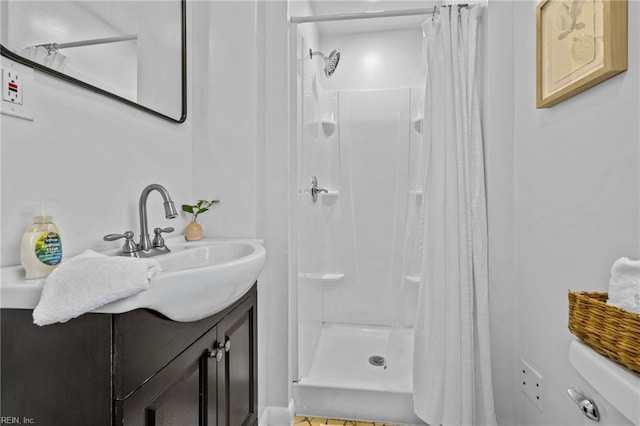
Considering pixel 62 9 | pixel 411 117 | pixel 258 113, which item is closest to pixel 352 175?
pixel 411 117

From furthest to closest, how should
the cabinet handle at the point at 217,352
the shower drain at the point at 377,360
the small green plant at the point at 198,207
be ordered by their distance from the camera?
the shower drain at the point at 377,360, the small green plant at the point at 198,207, the cabinet handle at the point at 217,352

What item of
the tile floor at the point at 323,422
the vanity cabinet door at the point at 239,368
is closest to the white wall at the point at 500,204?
the tile floor at the point at 323,422

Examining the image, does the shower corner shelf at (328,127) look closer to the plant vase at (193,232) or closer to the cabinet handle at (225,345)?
the plant vase at (193,232)

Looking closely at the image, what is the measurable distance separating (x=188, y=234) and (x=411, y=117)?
1.66 metres

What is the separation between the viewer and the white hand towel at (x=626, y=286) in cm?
69

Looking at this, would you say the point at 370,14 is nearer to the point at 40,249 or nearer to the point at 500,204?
the point at 500,204

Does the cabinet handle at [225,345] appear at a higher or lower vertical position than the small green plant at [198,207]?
lower

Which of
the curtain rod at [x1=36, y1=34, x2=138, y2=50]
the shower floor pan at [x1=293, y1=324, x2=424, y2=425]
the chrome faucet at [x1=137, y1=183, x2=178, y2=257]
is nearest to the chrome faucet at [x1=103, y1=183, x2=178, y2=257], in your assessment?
the chrome faucet at [x1=137, y1=183, x2=178, y2=257]

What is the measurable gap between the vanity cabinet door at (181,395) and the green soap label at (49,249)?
335mm

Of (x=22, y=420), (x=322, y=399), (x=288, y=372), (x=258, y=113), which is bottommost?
(x=322, y=399)

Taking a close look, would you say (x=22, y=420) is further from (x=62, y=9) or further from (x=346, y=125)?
(x=346, y=125)

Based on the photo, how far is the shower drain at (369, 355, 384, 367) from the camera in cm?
197

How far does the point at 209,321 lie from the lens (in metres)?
1.03

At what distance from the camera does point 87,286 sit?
2.07 feet
